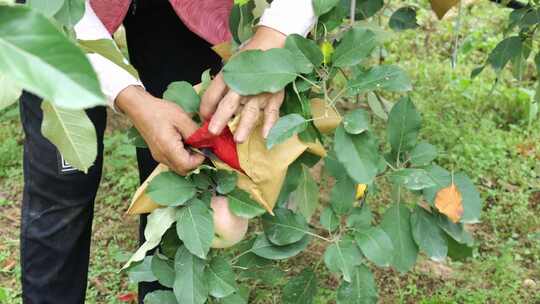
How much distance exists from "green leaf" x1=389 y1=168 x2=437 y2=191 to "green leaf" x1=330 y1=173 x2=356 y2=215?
0.06 m

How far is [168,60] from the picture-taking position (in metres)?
1.34

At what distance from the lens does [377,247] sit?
0.87 m

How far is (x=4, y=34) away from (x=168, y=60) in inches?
37.8

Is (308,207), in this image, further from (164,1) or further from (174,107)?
(164,1)

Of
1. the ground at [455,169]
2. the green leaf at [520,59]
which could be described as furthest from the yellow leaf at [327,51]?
the green leaf at [520,59]

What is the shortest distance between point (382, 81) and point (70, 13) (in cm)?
38

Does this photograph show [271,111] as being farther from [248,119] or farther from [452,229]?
[452,229]

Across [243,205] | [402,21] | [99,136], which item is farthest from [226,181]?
[402,21]

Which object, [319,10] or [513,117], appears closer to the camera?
[319,10]

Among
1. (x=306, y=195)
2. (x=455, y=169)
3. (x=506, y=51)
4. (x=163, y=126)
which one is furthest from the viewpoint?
(x=455, y=169)

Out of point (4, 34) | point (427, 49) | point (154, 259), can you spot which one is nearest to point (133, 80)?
point (154, 259)

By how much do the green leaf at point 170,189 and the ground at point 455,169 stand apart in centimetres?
25

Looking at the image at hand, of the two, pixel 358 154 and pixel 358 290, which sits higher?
pixel 358 154

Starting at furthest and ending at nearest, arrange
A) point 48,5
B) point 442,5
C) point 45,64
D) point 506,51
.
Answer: point 506,51 → point 442,5 → point 48,5 → point 45,64
